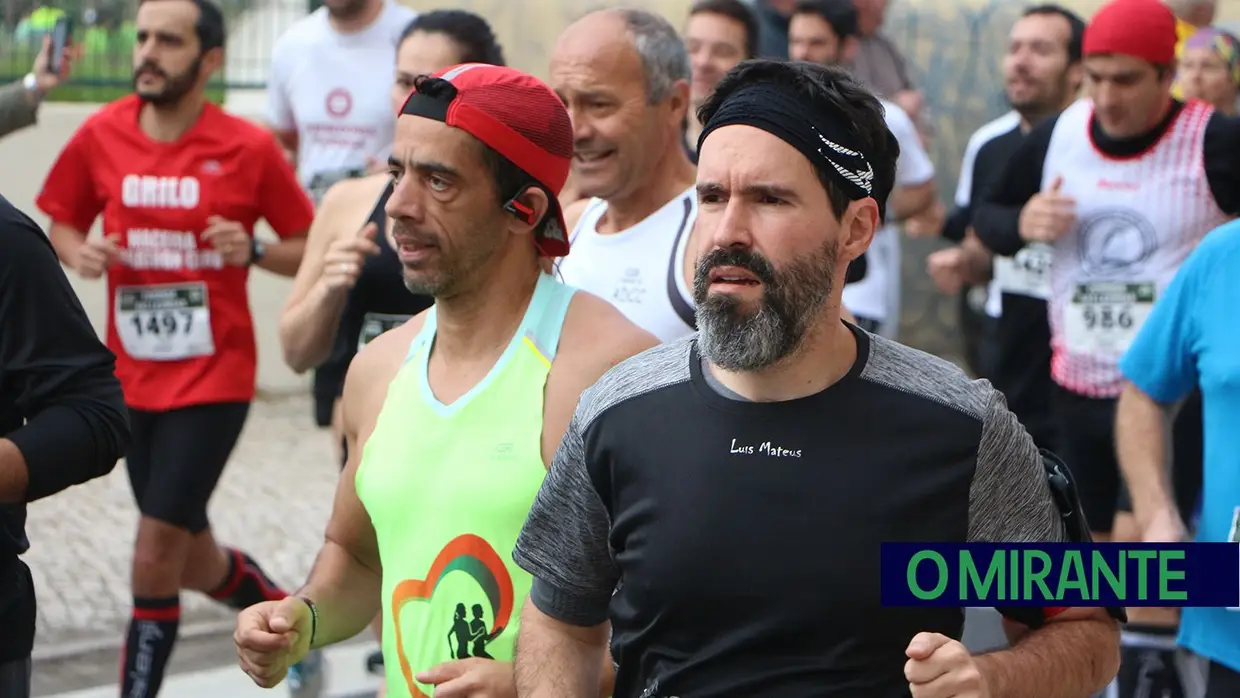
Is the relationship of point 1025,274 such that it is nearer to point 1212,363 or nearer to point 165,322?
point 165,322

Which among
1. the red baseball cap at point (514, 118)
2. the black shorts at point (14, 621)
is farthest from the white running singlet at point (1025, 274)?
the black shorts at point (14, 621)

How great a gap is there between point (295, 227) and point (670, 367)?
4048 mm

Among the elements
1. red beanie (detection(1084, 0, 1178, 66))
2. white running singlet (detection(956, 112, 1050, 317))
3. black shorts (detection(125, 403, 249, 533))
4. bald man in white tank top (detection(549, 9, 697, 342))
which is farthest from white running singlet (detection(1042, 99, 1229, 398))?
black shorts (detection(125, 403, 249, 533))

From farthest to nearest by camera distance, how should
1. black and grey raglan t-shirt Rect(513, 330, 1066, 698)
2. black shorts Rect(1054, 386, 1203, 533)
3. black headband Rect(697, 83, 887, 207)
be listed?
black shorts Rect(1054, 386, 1203, 533) → black headband Rect(697, 83, 887, 207) → black and grey raglan t-shirt Rect(513, 330, 1066, 698)

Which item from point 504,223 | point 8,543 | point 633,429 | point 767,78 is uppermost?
point 767,78

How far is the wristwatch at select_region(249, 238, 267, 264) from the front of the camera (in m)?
6.32

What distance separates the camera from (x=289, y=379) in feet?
38.9

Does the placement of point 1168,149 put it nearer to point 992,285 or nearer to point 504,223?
point 992,285

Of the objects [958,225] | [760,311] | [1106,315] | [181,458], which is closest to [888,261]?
[958,225]

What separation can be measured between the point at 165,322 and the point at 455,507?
11.1 ft

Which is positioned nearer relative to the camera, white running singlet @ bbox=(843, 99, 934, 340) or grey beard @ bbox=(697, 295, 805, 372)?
grey beard @ bbox=(697, 295, 805, 372)

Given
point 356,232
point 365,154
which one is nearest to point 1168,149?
point 356,232

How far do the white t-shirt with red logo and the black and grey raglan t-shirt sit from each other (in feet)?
15.9

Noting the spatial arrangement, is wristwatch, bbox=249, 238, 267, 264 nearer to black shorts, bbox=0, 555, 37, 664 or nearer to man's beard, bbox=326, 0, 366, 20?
man's beard, bbox=326, 0, 366, 20
